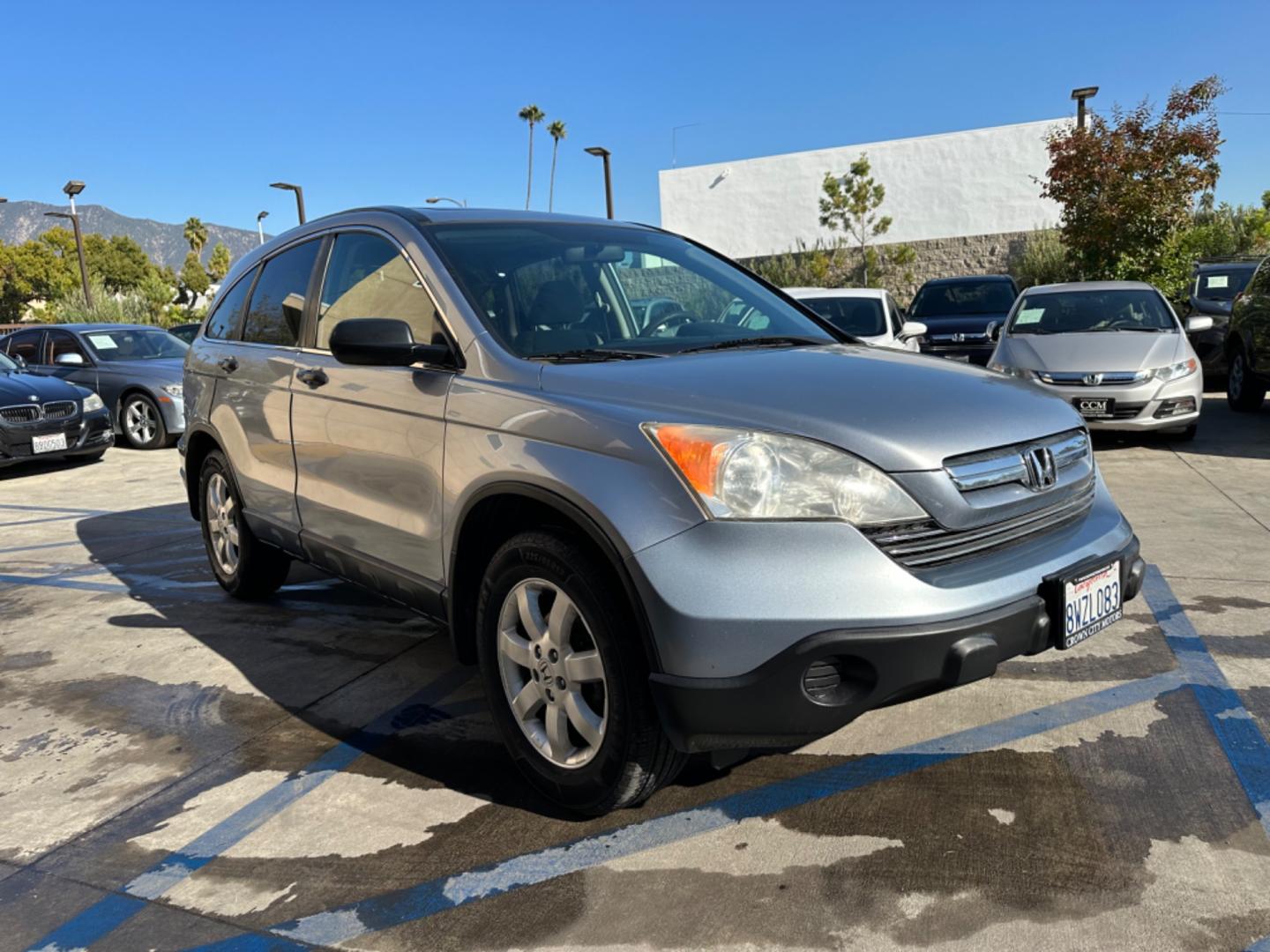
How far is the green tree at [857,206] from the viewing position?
2786 centimetres

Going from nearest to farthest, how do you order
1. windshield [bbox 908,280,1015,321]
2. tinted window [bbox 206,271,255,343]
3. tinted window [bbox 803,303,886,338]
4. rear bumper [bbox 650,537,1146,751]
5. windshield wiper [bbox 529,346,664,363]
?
rear bumper [bbox 650,537,1146,751] → windshield wiper [bbox 529,346,664,363] → tinted window [bbox 206,271,255,343] → tinted window [bbox 803,303,886,338] → windshield [bbox 908,280,1015,321]

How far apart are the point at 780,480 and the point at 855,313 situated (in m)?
8.67

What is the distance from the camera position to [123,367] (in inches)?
480

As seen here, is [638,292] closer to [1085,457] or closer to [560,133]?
[1085,457]

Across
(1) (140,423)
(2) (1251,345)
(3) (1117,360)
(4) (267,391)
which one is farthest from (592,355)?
(1) (140,423)

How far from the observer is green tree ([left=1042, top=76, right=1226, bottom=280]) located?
56.2 feet

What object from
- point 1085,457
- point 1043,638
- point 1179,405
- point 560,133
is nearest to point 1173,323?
point 1179,405

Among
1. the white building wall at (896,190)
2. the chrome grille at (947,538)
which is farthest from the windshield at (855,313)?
the white building wall at (896,190)

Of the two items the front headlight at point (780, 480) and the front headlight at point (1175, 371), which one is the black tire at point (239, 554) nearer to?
the front headlight at point (780, 480)

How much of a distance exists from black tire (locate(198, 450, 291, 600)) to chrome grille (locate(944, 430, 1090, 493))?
132 inches

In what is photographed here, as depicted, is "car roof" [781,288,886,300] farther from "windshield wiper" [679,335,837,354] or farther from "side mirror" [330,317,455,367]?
"side mirror" [330,317,455,367]

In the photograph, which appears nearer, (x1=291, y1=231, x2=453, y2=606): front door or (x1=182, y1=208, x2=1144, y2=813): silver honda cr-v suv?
(x1=182, y1=208, x2=1144, y2=813): silver honda cr-v suv

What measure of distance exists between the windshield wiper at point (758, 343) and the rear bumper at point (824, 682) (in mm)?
1182

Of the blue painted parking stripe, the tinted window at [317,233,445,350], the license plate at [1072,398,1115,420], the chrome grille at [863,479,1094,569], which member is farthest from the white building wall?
the blue painted parking stripe
